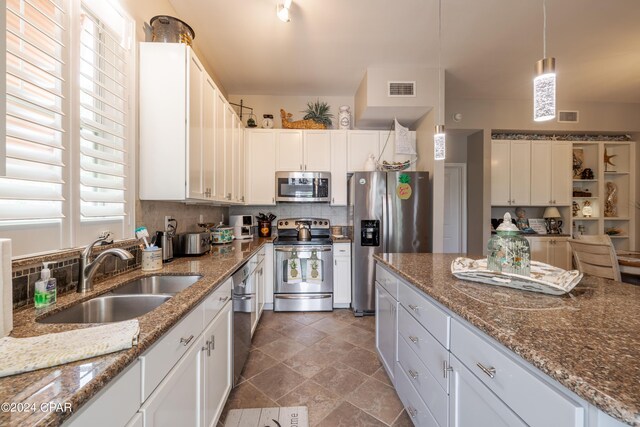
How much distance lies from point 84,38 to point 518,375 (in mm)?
2237

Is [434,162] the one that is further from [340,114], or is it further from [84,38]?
[84,38]

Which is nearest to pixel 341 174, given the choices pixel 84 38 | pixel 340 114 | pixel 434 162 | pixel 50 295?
pixel 340 114

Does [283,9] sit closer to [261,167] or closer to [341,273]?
[261,167]

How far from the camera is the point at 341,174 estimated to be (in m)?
3.59

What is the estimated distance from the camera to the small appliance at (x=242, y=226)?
3.27 meters

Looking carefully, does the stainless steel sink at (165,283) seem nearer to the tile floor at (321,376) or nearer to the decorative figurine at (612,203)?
the tile floor at (321,376)

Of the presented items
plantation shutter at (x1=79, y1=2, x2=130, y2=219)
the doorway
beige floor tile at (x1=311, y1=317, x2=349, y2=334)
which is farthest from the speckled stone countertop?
the doorway

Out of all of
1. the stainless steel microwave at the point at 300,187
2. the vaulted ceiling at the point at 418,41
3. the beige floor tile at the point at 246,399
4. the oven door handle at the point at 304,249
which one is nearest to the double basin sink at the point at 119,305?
the beige floor tile at the point at 246,399

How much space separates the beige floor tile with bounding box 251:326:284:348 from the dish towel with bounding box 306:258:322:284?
2.48 ft

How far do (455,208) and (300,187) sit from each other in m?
2.94

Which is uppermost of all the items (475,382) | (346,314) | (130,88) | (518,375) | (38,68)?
(130,88)

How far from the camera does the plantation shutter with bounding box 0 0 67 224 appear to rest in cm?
93

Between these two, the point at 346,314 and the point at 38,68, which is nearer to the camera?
the point at 38,68

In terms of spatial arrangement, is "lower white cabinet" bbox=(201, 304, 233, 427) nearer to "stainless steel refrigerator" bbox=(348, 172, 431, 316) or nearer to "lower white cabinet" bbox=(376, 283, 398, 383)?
"lower white cabinet" bbox=(376, 283, 398, 383)
